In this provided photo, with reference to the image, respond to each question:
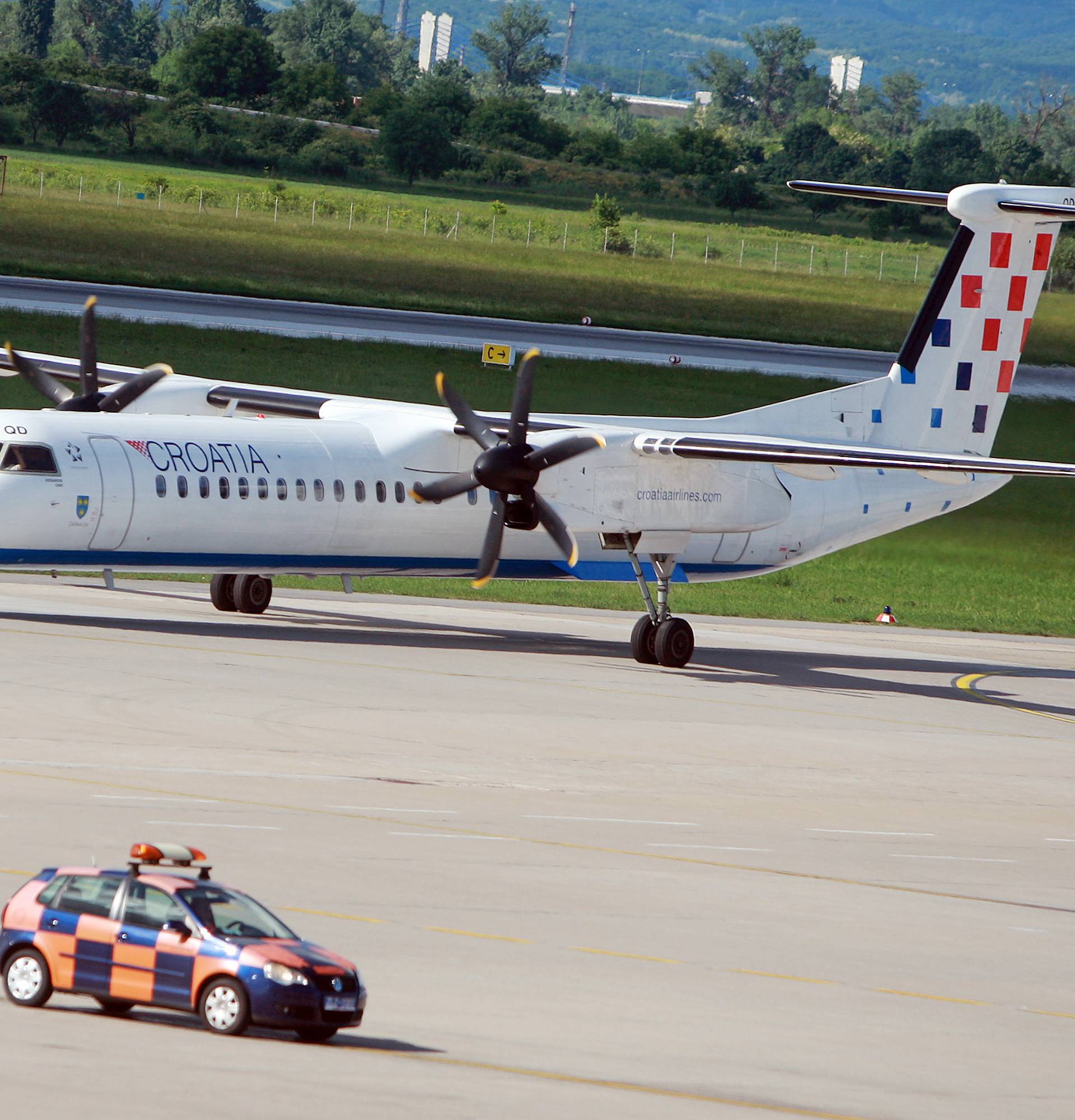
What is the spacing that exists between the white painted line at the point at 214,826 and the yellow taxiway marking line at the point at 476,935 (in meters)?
3.11

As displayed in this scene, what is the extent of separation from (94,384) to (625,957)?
19.6 metres

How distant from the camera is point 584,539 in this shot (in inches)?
1176

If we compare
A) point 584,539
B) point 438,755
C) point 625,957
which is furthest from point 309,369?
point 625,957

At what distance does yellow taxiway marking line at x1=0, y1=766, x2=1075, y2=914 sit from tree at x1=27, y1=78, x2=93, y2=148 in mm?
86813

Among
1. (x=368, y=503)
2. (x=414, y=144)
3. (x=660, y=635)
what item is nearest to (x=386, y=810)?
(x=368, y=503)

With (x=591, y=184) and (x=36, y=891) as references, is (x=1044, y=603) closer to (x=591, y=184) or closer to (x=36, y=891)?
(x=36, y=891)

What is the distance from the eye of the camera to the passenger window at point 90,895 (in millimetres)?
10055

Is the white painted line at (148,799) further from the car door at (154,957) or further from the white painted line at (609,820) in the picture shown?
the car door at (154,957)

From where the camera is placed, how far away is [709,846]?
651 inches

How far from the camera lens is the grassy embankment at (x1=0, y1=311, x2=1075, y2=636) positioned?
42219 mm

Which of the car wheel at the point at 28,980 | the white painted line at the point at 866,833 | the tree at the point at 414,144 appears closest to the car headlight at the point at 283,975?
the car wheel at the point at 28,980

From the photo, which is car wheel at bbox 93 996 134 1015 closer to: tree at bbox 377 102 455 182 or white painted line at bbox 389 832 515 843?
white painted line at bbox 389 832 515 843

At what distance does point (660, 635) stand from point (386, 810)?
1278 cm

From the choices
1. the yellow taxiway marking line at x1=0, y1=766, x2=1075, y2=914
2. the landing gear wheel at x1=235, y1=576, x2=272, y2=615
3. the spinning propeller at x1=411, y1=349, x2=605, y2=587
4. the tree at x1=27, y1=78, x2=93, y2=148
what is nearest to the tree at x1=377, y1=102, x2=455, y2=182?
the tree at x1=27, y1=78, x2=93, y2=148
